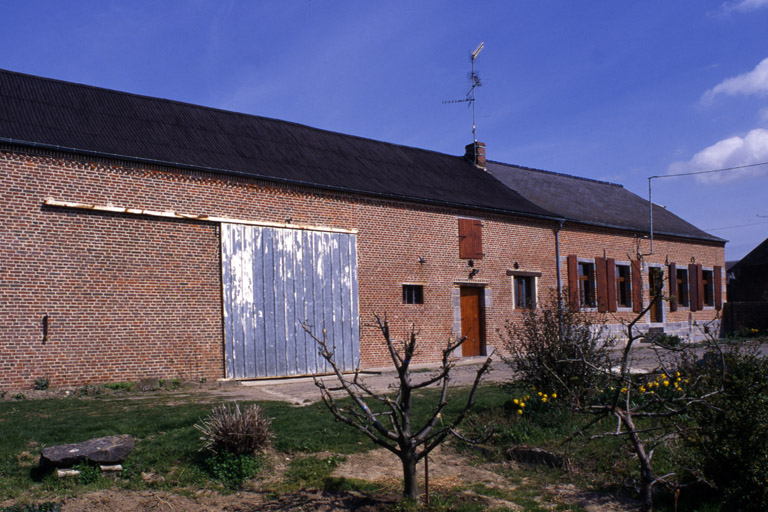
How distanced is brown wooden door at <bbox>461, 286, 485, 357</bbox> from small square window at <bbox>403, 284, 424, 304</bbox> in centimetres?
153

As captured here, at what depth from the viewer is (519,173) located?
22.8 meters

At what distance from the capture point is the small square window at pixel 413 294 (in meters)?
15.6

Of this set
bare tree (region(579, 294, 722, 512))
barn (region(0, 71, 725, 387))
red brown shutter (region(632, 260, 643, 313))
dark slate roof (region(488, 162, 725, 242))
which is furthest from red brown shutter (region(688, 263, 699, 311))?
bare tree (region(579, 294, 722, 512))

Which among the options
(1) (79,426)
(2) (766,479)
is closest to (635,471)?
(2) (766,479)

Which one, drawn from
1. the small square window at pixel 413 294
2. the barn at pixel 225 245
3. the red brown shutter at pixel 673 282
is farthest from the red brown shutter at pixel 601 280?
the small square window at pixel 413 294

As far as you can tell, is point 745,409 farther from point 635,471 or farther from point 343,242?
point 343,242

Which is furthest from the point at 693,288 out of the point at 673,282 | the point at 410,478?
the point at 410,478

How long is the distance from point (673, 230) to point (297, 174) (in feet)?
53.1

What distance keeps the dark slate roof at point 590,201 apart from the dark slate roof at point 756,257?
24.2ft

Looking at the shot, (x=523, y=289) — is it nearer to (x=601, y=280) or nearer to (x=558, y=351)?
(x=601, y=280)

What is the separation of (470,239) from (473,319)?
221cm

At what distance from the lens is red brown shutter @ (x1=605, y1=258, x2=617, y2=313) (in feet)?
68.2

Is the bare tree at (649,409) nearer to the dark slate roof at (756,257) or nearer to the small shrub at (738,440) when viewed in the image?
the small shrub at (738,440)

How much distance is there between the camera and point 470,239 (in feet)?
55.3
